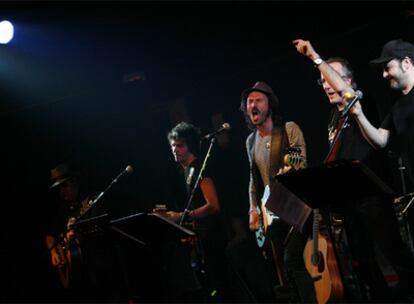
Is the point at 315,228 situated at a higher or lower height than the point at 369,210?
lower

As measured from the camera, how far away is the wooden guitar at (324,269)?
176 inches

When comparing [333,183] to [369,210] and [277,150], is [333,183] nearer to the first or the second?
[369,210]

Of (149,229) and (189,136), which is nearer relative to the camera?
(149,229)

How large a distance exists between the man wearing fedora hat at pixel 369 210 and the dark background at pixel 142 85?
1.66 meters

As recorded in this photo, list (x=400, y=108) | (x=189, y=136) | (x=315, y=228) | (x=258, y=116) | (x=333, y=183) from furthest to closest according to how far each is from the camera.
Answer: (x=189, y=136) < (x=258, y=116) < (x=315, y=228) < (x=400, y=108) < (x=333, y=183)

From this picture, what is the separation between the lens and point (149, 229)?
15.0 feet

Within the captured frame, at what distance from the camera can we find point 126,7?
646cm

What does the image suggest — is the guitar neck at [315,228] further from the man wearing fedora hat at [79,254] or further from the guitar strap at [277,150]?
the man wearing fedora hat at [79,254]

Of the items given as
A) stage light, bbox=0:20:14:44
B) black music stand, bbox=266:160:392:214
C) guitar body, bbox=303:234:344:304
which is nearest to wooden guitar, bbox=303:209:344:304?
guitar body, bbox=303:234:344:304

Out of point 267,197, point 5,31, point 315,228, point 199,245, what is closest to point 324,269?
point 315,228

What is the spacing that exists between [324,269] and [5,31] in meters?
4.58

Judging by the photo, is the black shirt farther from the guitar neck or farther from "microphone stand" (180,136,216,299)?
"microphone stand" (180,136,216,299)

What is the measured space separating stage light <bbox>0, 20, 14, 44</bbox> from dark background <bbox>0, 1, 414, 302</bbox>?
0.38 ft

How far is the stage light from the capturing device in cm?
657
